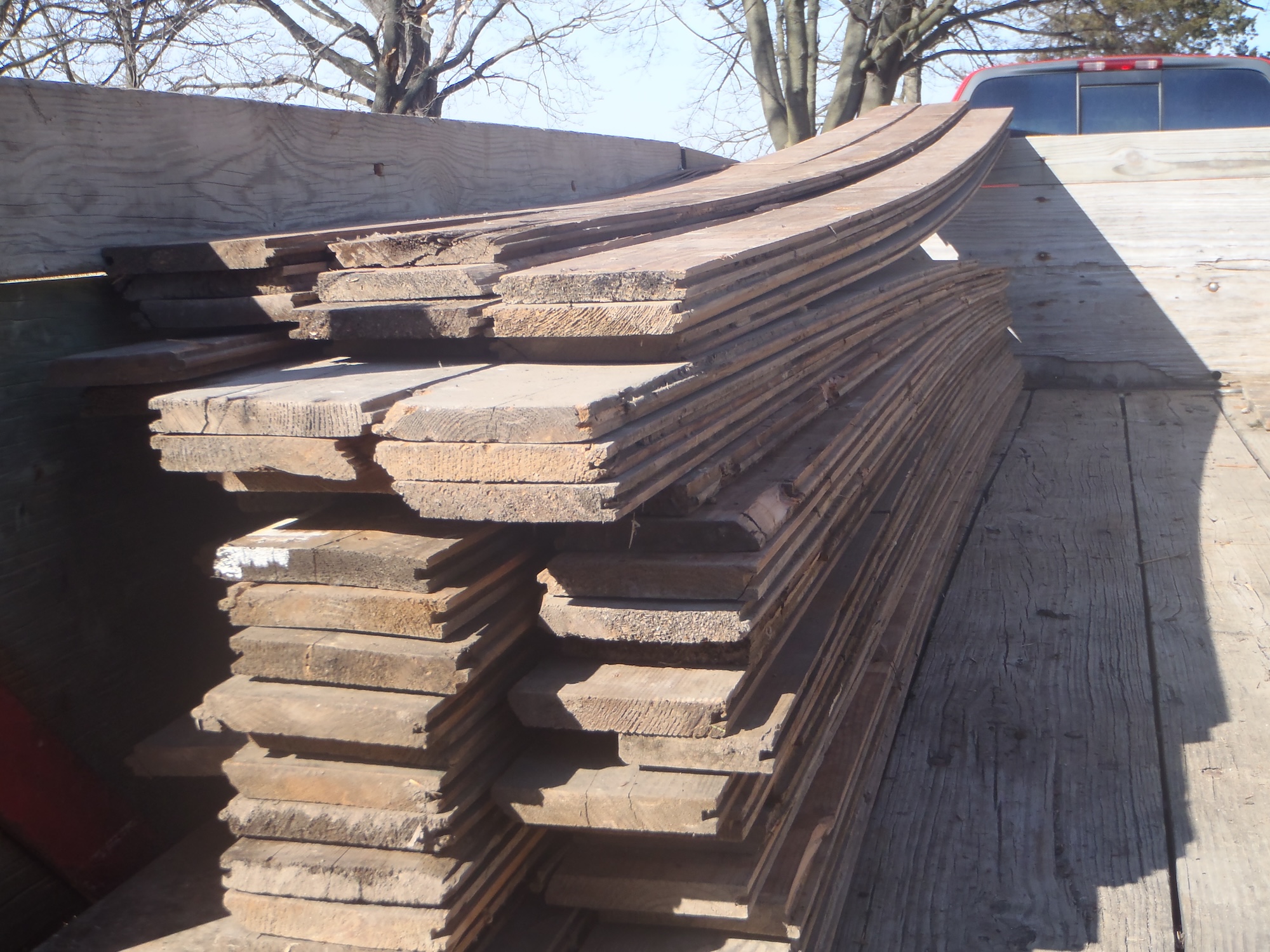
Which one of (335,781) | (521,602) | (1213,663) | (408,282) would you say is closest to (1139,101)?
(1213,663)

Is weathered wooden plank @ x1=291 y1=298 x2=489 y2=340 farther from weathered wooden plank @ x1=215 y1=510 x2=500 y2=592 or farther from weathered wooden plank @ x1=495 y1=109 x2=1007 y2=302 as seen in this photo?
weathered wooden plank @ x1=215 y1=510 x2=500 y2=592

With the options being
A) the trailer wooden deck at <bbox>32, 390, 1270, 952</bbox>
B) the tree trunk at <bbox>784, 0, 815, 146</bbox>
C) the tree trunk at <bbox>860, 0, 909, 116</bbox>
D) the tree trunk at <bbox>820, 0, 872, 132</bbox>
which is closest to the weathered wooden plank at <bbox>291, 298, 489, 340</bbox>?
the trailer wooden deck at <bbox>32, 390, 1270, 952</bbox>

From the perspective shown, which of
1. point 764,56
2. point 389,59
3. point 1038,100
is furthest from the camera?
point 764,56

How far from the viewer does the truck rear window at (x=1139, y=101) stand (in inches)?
268

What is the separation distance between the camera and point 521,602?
Result: 1710 mm

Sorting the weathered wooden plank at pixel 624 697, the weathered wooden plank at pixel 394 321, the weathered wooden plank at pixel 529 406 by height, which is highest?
the weathered wooden plank at pixel 394 321

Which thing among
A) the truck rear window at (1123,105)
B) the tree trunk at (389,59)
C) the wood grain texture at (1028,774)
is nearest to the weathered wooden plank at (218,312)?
the wood grain texture at (1028,774)

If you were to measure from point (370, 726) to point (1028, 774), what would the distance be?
4.84 feet

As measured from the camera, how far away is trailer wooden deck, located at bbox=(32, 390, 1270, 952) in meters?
1.88

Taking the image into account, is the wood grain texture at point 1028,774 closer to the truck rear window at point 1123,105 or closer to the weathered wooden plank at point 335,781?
the weathered wooden plank at point 335,781

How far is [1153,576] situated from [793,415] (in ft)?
5.43

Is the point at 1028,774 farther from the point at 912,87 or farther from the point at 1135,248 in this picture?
the point at 912,87

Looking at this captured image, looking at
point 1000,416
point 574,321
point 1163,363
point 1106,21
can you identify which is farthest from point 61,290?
point 1106,21

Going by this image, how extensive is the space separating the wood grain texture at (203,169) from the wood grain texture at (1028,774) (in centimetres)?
196
